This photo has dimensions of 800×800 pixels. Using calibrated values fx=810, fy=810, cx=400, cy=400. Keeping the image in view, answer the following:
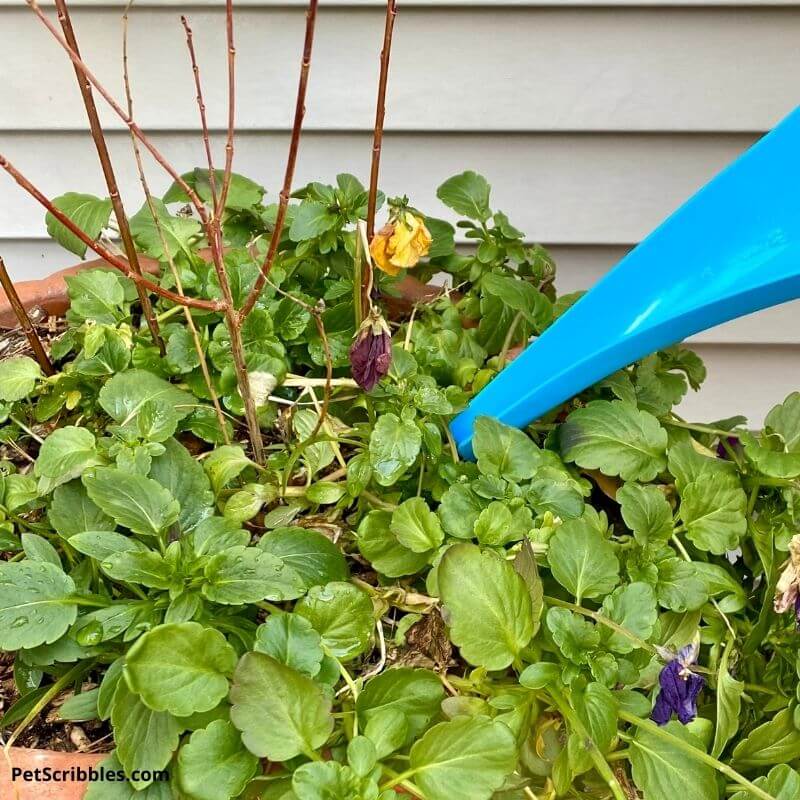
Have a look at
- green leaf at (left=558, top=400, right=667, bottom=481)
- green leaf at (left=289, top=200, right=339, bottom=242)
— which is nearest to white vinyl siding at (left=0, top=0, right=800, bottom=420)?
green leaf at (left=289, top=200, right=339, bottom=242)

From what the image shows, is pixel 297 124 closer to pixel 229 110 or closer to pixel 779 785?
pixel 229 110

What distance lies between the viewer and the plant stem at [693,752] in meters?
0.55

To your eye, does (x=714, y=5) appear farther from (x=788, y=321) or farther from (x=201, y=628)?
(x=201, y=628)

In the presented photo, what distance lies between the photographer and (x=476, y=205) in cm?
88

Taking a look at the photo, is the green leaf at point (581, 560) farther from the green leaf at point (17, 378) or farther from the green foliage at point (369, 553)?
the green leaf at point (17, 378)

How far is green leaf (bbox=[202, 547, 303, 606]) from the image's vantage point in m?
0.58

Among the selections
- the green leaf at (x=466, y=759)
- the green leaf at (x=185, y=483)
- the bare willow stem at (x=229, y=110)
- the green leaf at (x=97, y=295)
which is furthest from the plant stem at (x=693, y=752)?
the green leaf at (x=97, y=295)

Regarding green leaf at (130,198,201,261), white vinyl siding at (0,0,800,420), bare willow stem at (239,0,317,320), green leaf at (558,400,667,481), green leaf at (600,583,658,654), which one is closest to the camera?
bare willow stem at (239,0,317,320)

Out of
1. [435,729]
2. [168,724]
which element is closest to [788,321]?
[435,729]

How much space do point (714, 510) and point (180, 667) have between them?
1.47ft

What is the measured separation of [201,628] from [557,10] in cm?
91

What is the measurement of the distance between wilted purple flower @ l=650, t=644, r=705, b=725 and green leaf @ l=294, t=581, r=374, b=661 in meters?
0.22

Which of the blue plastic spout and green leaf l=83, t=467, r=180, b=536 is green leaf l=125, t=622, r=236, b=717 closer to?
green leaf l=83, t=467, r=180, b=536

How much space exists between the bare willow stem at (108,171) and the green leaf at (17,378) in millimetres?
117
